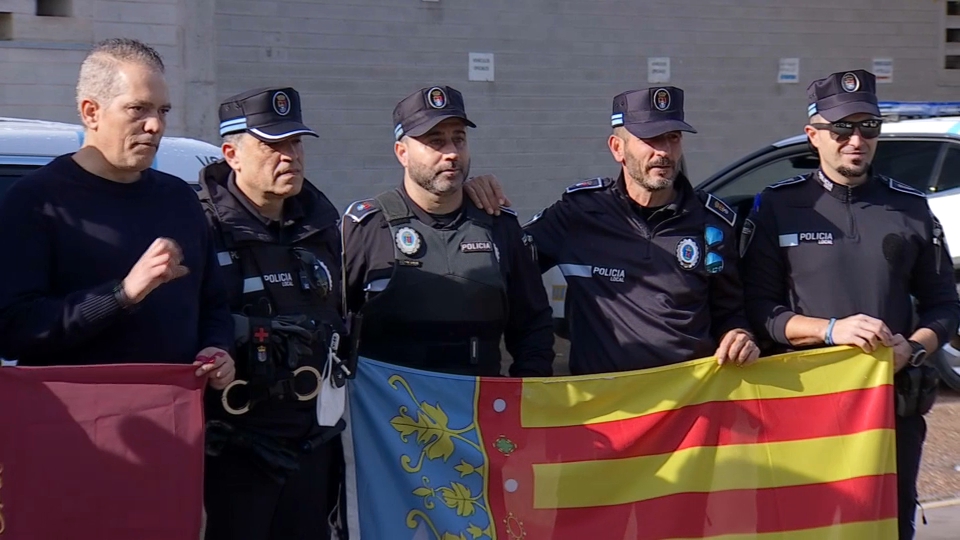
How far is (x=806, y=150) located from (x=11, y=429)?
6.08 m

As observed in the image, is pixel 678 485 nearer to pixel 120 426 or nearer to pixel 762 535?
pixel 762 535

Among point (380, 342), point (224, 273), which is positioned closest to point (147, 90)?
point (224, 273)

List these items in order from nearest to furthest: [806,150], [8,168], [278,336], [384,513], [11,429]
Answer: [11,429]
[278,336]
[384,513]
[8,168]
[806,150]

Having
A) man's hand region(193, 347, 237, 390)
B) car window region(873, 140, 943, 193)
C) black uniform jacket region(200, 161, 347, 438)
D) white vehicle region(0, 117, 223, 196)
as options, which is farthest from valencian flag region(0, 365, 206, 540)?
car window region(873, 140, 943, 193)

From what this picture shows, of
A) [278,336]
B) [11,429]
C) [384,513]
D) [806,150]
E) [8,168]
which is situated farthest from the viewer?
[806,150]

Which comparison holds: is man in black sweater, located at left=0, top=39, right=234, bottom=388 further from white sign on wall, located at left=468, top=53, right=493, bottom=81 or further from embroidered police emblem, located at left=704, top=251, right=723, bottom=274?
white sign on wall, located at left=468, top=53, right=493, bottom=81

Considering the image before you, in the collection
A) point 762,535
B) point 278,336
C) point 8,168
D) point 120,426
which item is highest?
point 8,168

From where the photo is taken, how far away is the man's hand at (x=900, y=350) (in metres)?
4.41

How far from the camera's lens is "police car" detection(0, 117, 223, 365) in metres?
4.36

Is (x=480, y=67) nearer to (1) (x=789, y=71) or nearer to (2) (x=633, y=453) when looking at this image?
(1) (x=789, y=71)

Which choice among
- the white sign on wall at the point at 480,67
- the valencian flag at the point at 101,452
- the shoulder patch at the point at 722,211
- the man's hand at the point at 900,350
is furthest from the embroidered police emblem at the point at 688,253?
the white sign on wall at the point at 480,67

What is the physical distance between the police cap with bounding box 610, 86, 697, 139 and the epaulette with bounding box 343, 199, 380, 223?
94cm

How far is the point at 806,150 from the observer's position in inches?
324

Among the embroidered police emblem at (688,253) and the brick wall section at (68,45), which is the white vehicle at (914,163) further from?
the brick wall section at (68,45)
